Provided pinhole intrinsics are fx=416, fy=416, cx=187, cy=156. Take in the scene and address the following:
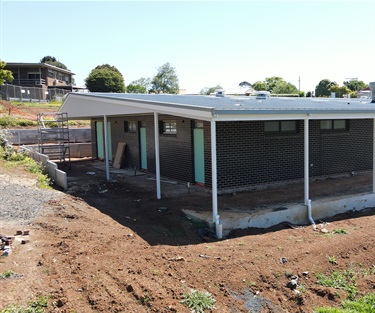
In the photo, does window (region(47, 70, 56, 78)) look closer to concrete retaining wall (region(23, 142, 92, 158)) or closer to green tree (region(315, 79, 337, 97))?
concrete retaining wall (region(23, 142, 92, 158))

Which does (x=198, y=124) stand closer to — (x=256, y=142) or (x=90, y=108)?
(x=256, y=142)

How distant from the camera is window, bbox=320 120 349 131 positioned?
1574cm

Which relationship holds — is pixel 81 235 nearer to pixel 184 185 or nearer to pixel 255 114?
pixel 255 114

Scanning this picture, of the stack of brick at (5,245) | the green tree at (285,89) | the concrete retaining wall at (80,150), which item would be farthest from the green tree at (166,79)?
the stack of brick at (5,245)

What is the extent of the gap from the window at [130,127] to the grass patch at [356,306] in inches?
529

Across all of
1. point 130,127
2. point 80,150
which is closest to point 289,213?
point 130,127

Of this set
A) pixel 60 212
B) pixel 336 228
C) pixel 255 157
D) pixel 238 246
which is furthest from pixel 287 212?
pixel 60 212

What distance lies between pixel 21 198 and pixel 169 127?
6.36 m

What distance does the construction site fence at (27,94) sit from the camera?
4044 cm

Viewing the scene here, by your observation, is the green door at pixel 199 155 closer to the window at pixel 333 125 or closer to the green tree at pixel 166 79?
the window at pixel 333 125

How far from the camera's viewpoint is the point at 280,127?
14664 millimetres

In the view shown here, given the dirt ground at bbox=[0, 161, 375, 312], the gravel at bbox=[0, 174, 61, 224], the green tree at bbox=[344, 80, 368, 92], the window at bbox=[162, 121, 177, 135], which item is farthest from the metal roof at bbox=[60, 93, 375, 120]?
the green tree at bbox=[344, 80, 368, 92]

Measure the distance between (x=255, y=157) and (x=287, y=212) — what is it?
12.2ft

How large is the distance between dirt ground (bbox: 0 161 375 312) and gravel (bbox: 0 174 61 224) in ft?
1.17
